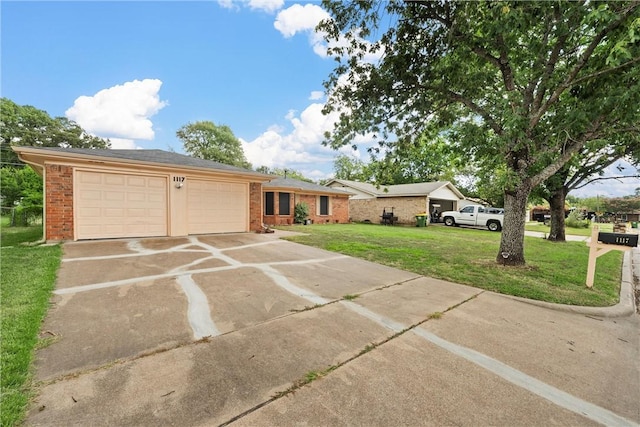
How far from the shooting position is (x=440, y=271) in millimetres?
5688

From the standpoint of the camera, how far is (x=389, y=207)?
2148 centimetres

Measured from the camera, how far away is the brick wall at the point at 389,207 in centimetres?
1982

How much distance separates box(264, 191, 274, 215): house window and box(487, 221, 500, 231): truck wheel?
14.4 m

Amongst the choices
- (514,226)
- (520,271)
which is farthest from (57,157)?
(520,271)

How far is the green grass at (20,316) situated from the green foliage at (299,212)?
11906 mm

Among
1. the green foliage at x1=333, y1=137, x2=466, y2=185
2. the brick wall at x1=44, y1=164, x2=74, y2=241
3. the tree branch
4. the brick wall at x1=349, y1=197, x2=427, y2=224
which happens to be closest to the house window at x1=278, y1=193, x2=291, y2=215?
the green foliage at x1=333, y1=137, x2=466, y2=185

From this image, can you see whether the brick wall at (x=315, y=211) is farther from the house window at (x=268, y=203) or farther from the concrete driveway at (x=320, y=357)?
the concrete driveway at (x=320, y=357)

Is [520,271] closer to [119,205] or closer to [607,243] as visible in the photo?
[607,243]

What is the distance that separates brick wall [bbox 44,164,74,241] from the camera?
7348 mm

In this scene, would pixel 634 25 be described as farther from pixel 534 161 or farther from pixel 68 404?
pixel 68 404

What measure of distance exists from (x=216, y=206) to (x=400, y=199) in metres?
14.9

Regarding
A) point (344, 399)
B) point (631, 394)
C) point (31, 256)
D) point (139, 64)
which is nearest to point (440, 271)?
point (631, 394)

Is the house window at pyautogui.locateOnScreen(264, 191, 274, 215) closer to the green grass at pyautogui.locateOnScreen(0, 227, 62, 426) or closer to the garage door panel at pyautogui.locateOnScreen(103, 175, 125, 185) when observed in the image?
the garage door panel at pyautogui.locateOnScreen(103, 175, 125, 185)

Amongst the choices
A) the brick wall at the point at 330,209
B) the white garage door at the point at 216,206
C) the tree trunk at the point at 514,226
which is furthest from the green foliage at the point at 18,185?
the tree trunk at the point at 514,226
